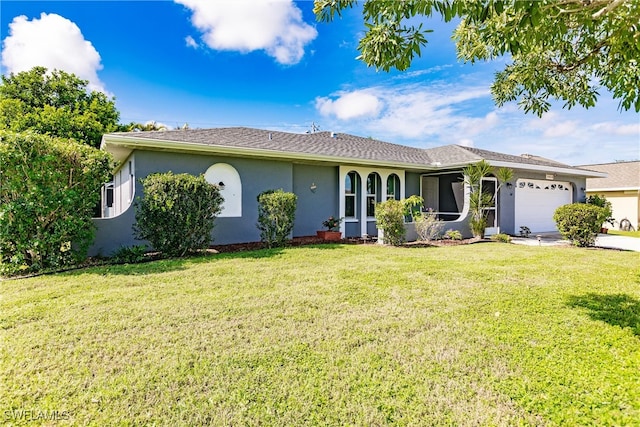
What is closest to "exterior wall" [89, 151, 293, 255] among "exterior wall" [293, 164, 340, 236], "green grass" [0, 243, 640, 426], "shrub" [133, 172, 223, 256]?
"exterior wall" [293, 164, 340, 236]

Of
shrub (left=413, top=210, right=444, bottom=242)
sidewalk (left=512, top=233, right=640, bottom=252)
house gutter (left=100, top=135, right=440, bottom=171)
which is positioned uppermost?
house gutter (left=100, top=135, right=440, bottom=171)

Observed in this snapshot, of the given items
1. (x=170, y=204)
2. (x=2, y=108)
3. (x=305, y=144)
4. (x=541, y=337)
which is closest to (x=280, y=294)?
(x=541, y=337)

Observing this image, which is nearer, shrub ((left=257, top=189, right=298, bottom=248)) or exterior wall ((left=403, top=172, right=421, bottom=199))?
shrub ((left=257, top=189, right=298, bottom=248))

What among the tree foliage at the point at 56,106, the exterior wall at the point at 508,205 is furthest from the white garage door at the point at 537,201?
the tree foliage at the point at 56,106

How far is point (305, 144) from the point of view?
13.3 m

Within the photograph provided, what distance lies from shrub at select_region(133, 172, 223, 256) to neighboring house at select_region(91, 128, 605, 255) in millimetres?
1544

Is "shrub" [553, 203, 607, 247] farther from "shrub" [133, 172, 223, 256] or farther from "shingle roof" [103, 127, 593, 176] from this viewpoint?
"shrub" [133, 172, 223, 256]

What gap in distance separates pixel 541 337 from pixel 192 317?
4.31 metres

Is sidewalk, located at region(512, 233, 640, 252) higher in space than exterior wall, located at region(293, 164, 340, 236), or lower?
lower

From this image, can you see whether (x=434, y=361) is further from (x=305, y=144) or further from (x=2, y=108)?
(x=2, y=108)

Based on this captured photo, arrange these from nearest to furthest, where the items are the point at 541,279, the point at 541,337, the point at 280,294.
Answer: the point at 541,337 → the point at 280,294 → the point at 541,279

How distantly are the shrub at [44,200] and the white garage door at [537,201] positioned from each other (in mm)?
16901

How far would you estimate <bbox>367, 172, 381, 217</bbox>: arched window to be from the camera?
13820 millimetres

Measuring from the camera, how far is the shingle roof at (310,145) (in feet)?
31.7
